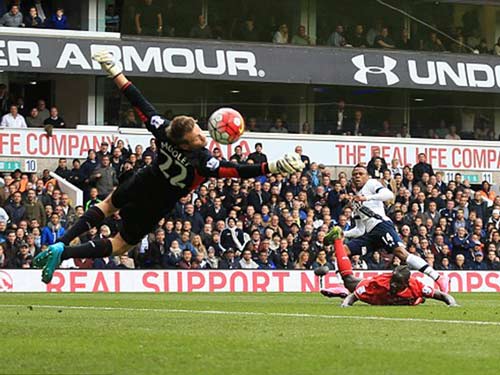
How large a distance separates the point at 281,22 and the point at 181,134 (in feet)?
79.0

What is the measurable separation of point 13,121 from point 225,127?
19.7 meters

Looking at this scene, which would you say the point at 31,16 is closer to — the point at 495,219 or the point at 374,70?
the point at 374,70

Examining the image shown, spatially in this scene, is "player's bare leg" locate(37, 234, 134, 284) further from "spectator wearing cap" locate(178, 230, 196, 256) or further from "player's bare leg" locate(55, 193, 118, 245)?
"spectator wearing cap" locate(178, 230, 196, 256)

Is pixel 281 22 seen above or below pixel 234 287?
above

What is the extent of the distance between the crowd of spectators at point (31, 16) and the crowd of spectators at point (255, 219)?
4292 millimetres

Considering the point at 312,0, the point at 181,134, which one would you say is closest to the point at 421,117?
the point at 312,0

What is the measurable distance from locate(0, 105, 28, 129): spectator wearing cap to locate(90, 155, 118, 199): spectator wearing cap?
404cm

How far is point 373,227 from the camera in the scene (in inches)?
800

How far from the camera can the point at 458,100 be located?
39.5 m

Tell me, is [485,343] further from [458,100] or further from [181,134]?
[458,100]

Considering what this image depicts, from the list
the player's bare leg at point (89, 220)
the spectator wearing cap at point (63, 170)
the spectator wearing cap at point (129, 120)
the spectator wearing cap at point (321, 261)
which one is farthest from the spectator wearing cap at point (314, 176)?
the player's bare leg at point (89, 220)

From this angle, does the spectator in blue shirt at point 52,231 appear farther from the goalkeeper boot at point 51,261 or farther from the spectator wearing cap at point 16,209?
the goalkeeper boot at point 51,261

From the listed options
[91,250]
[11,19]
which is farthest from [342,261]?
[11,19]

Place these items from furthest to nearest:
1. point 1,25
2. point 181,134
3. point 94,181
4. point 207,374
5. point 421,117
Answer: point 421,117 < point 1,25 < point 94,181 < point 181,134 < point 207,374
